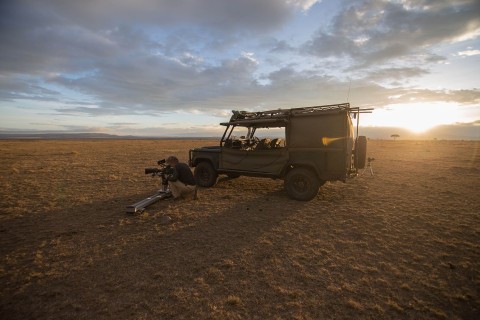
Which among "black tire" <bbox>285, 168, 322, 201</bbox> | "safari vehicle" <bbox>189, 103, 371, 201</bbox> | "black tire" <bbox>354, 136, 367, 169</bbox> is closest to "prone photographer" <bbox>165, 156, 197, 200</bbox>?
"safari vehicle" <bbox>189, 103, 371, 201</bbox>

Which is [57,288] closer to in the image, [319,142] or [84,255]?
[84,255]

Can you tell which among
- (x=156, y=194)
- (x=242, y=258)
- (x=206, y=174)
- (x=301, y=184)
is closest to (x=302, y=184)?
(x=301, y=184)

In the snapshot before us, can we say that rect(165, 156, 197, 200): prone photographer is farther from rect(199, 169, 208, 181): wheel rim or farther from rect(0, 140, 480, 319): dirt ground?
rect(199, 169, 208, 181): wheel rim

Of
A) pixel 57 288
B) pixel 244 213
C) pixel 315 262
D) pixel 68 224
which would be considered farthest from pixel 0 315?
pixel 244 213

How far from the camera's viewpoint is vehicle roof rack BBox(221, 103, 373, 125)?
712cm

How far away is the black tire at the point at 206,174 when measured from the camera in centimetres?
920

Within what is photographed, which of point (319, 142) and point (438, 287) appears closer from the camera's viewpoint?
point (438, 287)

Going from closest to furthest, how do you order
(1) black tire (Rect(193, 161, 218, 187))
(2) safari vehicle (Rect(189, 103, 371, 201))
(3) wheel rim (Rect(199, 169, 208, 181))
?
(2) safari vehicle (Rect(189, 103, 371, 201))
(1) black tire (Rect(193, 161, 218, 187))
(3) wheel rim (Rect(199, 169, 208, 181))

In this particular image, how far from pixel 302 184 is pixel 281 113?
7.37 ft

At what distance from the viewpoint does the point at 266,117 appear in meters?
8.27

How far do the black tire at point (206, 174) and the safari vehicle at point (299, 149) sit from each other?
10.1 inches

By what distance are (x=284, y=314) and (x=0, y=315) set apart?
10.6 ft

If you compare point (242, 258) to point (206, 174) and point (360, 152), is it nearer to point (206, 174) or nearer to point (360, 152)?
point (360, 152)

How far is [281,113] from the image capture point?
26.2 ft
